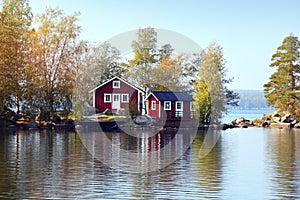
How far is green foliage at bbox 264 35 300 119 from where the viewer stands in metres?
71.5

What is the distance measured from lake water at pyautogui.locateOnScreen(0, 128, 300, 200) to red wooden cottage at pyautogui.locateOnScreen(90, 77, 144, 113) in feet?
101

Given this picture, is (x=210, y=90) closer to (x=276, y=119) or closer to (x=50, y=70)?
(x=276, y=119)

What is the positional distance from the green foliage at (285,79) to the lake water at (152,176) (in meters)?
34.3

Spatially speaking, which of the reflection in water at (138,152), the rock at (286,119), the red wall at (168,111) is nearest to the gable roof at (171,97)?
the red wall at (168,111)

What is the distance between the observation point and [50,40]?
61.8 meters

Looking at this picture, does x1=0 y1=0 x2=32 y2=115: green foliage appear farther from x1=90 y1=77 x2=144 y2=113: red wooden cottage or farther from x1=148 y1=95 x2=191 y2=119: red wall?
x1=148 y1=95 x2=191 y2=119: red wall

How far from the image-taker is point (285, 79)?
236ft

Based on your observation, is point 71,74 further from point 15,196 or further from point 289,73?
point 15,196

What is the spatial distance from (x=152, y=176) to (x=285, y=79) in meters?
50.7

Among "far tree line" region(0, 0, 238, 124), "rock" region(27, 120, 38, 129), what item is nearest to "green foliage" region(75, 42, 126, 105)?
"far tree line" region(0, 0, 238, 124)

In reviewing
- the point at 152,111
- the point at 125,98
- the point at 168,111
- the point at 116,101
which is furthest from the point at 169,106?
the point at 116,101

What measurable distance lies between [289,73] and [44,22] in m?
32.5

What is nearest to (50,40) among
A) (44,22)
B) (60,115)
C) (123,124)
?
(44,22)

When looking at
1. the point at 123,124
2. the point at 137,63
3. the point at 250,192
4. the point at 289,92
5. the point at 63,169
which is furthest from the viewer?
the point at 137,63
